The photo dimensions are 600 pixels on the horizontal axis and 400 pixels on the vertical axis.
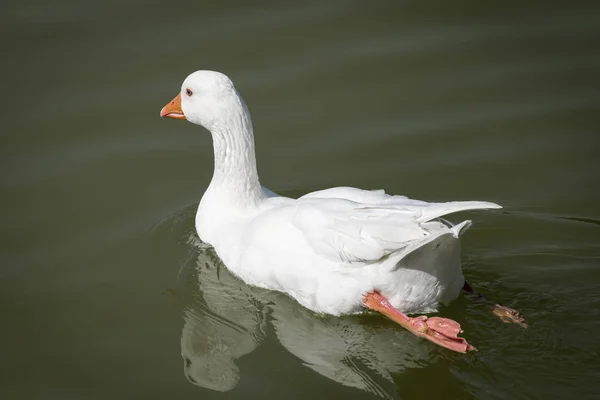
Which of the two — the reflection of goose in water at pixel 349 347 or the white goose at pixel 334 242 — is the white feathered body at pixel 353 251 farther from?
the reflection of goose in water at pixel 349 347

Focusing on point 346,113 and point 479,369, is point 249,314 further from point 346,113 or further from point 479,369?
point 346,113

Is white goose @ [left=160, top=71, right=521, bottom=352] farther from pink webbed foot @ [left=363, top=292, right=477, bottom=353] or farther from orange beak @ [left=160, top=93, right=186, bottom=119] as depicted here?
orange beak @ [left=160, top=93, right=186, bottom=119]

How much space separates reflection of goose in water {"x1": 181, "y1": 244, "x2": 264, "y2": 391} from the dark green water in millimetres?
16

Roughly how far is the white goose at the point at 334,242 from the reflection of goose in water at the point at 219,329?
18 centimetres

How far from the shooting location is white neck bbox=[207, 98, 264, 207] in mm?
6160

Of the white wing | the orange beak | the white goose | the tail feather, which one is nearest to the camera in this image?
the tail feather

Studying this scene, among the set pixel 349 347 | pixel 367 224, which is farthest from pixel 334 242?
pixel 349 347

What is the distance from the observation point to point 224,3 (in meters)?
9.45

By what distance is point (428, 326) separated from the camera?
509 centimetres

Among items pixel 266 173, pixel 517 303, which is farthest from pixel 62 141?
pixel 517 303

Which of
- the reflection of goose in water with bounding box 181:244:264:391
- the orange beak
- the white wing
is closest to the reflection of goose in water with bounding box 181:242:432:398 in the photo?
the reflection of goose in water with bounding box 181:244:264:391

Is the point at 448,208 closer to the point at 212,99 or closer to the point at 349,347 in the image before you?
the point at 349,347

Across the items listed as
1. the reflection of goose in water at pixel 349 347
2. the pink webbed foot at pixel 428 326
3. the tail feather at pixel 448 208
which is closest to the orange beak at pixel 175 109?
the reflection of goose in water at pixel 349 347

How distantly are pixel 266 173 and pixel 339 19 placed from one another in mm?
2664
